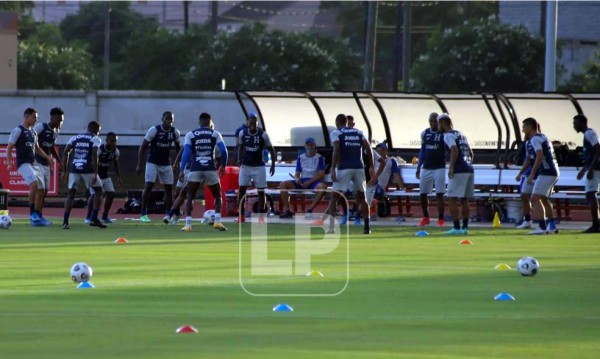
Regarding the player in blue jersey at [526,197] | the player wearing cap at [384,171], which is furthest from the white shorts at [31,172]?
the player in blue jersey at [526,197]

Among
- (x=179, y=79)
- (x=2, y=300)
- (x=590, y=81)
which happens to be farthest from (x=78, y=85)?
(x=2, y=300)

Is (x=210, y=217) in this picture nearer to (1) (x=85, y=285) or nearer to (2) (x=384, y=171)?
(2) (x=384, y=171)

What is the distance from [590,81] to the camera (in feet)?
224

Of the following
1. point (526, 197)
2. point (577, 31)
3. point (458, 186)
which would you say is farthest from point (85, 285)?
point (577, 31)

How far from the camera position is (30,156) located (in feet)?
84.6

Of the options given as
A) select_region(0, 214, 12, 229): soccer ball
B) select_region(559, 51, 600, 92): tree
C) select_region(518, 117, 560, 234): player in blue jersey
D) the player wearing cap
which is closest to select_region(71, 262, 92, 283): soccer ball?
select_region(0, 214, 12, 229): soccer ball

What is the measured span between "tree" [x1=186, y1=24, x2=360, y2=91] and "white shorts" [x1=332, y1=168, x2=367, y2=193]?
154 feet

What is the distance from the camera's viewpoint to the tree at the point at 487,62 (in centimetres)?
7021

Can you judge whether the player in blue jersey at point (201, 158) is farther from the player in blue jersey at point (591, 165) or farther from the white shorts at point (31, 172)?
the player in blue jersey at point (591, 165)

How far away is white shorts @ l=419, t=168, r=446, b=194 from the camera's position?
26.8 m

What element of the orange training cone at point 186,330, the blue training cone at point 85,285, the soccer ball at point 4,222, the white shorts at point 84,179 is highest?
the white shorts at point 84,179

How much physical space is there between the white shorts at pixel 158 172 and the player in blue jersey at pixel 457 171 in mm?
5382

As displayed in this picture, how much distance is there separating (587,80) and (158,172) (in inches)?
1745

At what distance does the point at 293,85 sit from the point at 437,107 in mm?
40723
